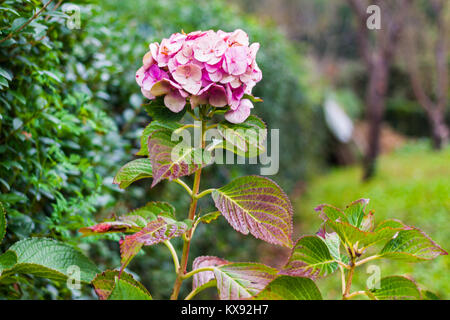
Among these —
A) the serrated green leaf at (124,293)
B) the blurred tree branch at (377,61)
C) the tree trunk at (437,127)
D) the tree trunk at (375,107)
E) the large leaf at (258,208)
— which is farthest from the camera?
the tree trunk at (437,127)

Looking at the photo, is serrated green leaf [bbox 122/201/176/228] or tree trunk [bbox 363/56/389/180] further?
tree trunk [bbox 363/56/389/180]

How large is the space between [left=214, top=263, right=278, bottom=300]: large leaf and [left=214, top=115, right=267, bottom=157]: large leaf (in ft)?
0.73

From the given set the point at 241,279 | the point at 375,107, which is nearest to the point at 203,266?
the point at 241,279

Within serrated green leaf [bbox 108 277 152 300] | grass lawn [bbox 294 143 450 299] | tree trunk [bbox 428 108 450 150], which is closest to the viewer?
serrated green leaf [bbox 108 277 152 300]

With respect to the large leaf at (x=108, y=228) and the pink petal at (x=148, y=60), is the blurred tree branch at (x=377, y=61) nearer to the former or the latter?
the pink petal at (x=148, y=60)

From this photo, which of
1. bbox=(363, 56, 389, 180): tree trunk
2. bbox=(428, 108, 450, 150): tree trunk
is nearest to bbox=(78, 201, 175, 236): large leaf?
bbox=(363, 56, 389, 180): tree trunk

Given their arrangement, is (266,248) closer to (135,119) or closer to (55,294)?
(135,119)

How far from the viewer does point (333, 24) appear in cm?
1812

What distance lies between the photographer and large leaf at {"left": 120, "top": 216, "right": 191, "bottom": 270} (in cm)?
66

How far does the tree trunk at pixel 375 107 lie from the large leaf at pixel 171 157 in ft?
21.4

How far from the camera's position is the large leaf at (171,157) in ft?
2.24

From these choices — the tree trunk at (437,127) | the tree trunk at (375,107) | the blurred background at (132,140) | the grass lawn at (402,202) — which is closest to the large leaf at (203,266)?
the blurred background at (132,140)

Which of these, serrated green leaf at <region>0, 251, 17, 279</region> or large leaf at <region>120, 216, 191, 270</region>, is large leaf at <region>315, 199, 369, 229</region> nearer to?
large leaf at <region>120, 216, 191, 270</region>
